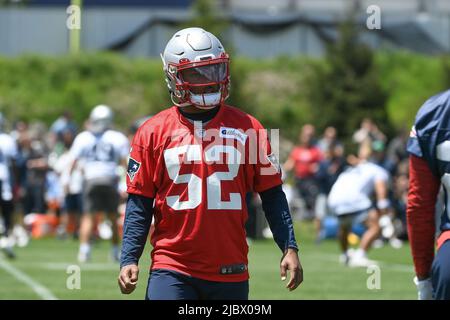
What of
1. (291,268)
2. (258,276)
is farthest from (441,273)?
(258,276)

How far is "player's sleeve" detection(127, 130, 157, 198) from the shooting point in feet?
20.8

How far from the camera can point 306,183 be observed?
27219 mm

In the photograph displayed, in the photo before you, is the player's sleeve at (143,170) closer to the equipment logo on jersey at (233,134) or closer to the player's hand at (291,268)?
the equipment logo on jersey at (233,134)

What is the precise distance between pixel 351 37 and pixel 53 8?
40.3 feet

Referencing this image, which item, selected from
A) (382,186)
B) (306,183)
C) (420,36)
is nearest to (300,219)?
(306,183)

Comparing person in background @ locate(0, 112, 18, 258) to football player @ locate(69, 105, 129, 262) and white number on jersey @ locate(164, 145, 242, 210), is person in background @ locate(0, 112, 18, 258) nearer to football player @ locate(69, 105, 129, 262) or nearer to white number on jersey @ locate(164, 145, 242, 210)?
football player @ locate(69, 105, 129, 262)

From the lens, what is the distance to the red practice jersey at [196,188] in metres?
6.25

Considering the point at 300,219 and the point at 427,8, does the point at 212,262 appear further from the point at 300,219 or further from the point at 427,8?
the point at 427,8

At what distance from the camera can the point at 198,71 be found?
6383mm

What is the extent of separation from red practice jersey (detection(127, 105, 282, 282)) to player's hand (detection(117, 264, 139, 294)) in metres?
0.15

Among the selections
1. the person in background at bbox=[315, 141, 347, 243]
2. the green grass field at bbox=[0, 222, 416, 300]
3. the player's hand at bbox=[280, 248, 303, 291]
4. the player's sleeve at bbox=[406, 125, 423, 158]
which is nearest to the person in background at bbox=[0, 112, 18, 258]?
the green grass field at bbox=[0, 222, 416, 300]

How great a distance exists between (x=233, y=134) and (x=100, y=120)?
11.3 m

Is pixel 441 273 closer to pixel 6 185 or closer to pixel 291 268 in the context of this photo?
pixel 291 268
